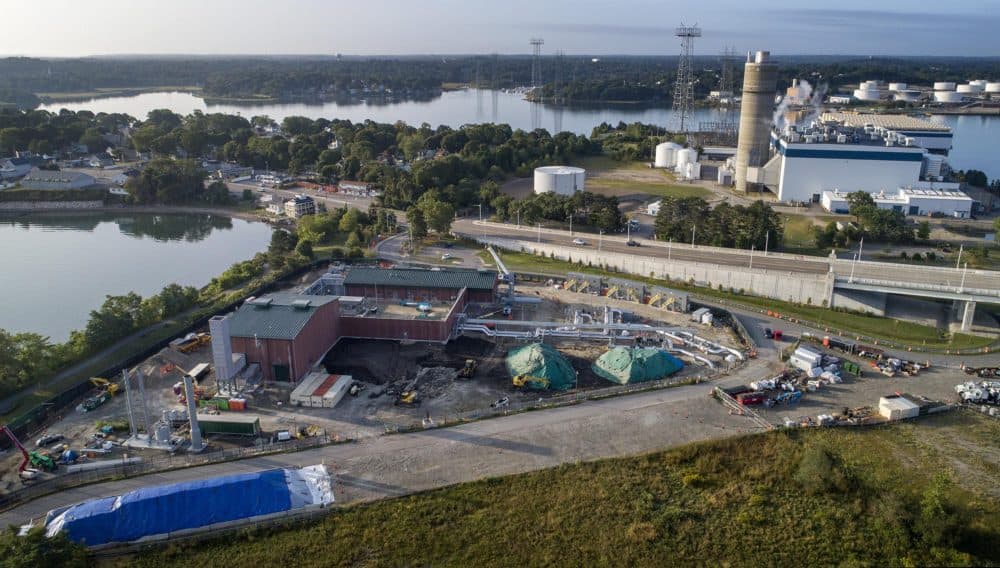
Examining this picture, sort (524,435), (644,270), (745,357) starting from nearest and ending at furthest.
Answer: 1. (524,435)
2. (745,357)
3. (644,270)

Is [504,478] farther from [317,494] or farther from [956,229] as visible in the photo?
[956,229]

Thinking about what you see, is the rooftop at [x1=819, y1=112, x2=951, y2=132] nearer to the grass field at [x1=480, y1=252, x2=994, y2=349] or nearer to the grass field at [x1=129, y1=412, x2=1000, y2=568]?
the grass field at [x1=480, y1=252, x2=994, y2=349]

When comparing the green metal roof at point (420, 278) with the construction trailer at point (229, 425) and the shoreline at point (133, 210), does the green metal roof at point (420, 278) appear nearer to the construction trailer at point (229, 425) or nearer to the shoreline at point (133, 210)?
the construction trailer at point (229, 425)

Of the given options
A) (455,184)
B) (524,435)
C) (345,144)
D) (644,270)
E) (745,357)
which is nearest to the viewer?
(524,435)

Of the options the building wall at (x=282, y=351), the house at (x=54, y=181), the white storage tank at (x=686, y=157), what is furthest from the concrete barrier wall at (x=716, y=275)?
the house at (x=54, y=181)

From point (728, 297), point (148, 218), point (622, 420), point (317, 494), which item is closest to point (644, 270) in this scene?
point (728, 297)

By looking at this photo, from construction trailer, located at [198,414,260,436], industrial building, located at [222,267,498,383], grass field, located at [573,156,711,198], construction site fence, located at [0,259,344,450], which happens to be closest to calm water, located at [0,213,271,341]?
construction site fence, located at [0,259,344,450]
